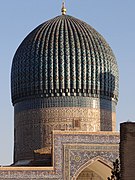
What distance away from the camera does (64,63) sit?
17.8m

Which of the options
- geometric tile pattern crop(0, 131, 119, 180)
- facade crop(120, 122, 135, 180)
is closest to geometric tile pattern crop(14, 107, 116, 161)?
→ geometric tile pattern crop(0, 131, 119, 180)

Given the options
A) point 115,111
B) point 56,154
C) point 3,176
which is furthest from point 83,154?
point 115,111

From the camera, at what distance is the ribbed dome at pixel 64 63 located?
17734 millimetres

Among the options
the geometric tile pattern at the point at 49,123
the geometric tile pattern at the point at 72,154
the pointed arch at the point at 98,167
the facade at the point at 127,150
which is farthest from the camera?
the geometric tile pattern at the point at 49,123

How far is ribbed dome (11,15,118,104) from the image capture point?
17.7 m

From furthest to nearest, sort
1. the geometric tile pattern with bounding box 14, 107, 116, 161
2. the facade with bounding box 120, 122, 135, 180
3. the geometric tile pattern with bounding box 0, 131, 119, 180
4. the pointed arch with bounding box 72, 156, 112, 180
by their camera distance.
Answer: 1. the geometric tile pattern with bounding box 14, 107, 116, 161
2. the pointed arch with bounding box 72, 156, 112, 180
3. the geometric tile pattern with bounding box 0, 131, 119, 180
4. the facade with bounding box 120, 122, 135, 180

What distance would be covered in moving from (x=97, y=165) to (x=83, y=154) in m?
0.86

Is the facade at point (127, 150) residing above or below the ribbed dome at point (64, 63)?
below

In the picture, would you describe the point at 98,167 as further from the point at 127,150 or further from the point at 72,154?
the point at 127,150

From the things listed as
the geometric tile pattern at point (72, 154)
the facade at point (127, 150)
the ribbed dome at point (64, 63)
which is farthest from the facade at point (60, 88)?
the facade at point (127, 150)

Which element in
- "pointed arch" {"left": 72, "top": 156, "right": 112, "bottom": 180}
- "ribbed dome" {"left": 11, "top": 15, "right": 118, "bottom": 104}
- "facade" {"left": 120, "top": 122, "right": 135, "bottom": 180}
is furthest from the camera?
"ribbed dome" {"left": 11, "top": 15, "right": 118, "bottom": 104}

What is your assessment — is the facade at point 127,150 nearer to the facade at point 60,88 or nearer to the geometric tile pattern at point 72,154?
the geometric tile pattern at point 72,154

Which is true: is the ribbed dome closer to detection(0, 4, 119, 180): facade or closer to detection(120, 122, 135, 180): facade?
detection(0, 4, 119, 180): facade

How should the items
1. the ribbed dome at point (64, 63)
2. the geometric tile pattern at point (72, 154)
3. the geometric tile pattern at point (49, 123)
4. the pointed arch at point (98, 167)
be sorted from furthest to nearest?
the ribbed dome at point (64, 63)
the geometric tile pattern at point (49, 123)
the pointed arch at point (98, 167)
the geometric tile pattern at point (72, 154)
